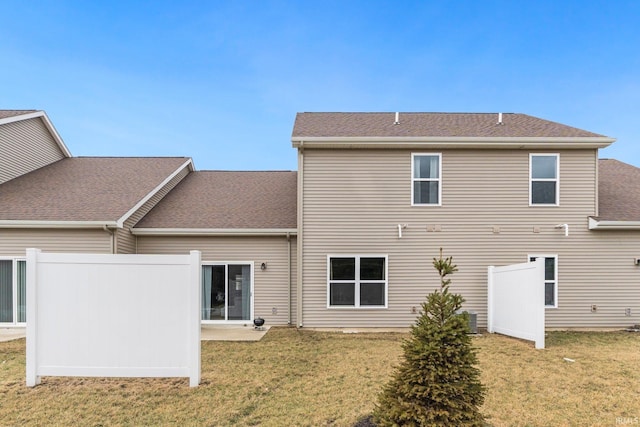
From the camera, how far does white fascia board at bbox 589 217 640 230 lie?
1036cm

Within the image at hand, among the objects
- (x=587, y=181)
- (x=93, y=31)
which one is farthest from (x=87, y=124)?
(x=587, y=181)

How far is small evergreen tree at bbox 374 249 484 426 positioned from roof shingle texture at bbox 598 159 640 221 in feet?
31.3

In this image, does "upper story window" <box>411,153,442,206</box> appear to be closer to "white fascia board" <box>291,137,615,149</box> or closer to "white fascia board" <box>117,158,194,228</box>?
"white fascia board" <box>291,137,615,149</box>

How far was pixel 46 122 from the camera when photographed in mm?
14227

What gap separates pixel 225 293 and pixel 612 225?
35.8ft

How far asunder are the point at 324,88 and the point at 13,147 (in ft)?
63.8

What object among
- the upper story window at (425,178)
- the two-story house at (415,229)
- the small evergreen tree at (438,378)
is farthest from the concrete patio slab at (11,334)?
the upper story window at (425,178)

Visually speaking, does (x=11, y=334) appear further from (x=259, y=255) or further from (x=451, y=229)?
(x=451, y=229)

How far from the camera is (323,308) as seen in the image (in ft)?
34.8

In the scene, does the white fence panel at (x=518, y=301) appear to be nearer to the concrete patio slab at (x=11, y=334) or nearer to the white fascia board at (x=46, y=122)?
the concrete patio slab at (x=11, y=334)

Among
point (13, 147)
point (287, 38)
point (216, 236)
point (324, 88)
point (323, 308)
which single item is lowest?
point (323, 308)

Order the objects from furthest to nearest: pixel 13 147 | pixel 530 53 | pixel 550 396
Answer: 1. pixel 530 53
2. pixel 13 147
3. pixel 550 396

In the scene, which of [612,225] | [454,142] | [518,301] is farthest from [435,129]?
[612,225]

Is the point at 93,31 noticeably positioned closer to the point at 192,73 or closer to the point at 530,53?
the point at 192,73
